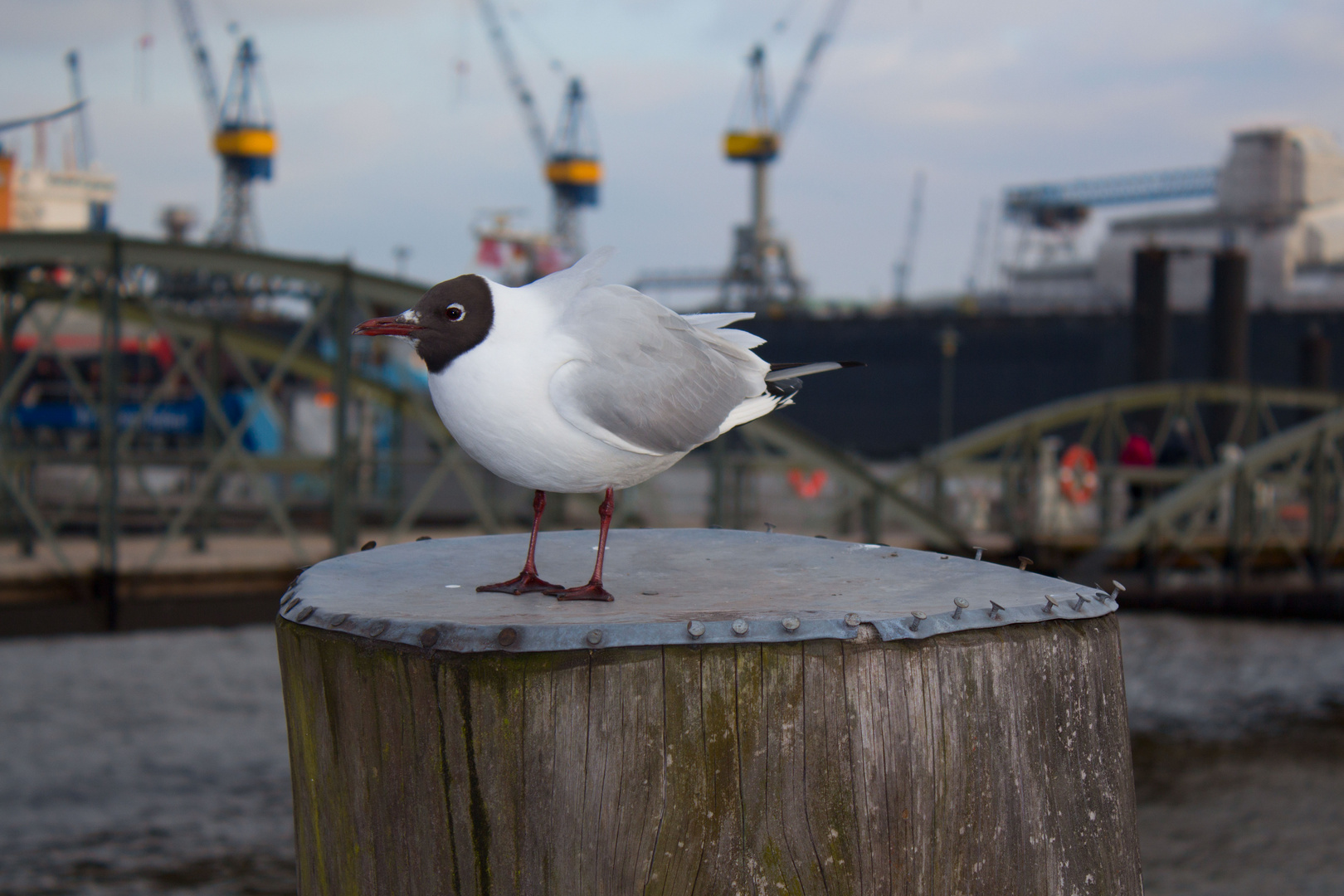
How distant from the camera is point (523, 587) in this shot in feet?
8.87

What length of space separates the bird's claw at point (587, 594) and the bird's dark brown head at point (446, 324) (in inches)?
21.0

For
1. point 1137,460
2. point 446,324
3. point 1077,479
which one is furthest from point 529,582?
point 1077,479

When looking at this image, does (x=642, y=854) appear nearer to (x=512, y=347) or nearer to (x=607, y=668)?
(x=607, y=668)

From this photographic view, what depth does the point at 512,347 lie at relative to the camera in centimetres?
253

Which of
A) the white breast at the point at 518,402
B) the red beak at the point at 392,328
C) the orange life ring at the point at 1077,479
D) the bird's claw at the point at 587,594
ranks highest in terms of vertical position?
the red beak at the point at 392,328

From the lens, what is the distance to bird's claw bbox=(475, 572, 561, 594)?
2686mm

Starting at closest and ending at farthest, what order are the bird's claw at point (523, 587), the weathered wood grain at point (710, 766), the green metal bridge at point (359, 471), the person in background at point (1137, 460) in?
1. the weathered wood grain at point (710, 766)
2. the bird's claw at point (523, 587)
3. the green metal bridge at point (359, 471)
4. the person in background at point (1137, 460)

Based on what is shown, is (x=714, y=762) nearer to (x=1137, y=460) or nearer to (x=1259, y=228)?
(x=1137, y=460)

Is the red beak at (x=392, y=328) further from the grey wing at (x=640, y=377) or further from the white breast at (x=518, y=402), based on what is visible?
the grey wing at (x=640, y=377)

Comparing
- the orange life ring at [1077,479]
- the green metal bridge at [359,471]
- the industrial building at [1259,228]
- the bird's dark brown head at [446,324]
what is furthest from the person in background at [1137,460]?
the industrial building at [1259,228]

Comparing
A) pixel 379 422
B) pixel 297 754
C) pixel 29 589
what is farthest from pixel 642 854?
pixel 379 422

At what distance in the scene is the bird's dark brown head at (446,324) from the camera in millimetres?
2492

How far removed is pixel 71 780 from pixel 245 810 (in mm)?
2317

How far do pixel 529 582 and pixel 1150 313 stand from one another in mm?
31793
